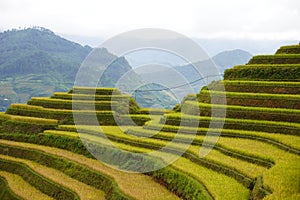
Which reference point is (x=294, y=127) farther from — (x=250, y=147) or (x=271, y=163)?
(x=271, y=163)

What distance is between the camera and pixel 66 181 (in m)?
13.7

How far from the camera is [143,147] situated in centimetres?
1439

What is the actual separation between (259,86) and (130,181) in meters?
7.78

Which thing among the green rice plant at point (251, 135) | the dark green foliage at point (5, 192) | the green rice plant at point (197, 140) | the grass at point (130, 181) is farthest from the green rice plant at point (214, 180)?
the dark green foliage at point (5, 192)

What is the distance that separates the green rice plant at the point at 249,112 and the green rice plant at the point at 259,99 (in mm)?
544

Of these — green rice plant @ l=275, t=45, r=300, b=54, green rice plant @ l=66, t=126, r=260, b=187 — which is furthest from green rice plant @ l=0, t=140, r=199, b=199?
green rice plant @ l=275, t=45, r=300, b=54

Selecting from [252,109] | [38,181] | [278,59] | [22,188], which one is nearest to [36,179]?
[38,181]

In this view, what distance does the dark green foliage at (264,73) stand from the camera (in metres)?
17.4

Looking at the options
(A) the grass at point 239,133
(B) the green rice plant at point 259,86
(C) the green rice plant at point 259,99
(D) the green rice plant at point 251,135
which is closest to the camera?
(D) the green rice plant at point 251,135

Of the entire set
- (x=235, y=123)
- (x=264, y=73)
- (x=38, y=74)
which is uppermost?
(x=38, y=74)

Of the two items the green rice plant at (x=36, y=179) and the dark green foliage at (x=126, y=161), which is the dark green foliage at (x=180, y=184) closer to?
the dark green foliage at (x=126, y=161)

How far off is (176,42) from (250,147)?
→ 380 cm

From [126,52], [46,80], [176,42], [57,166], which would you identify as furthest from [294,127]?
[46,80]

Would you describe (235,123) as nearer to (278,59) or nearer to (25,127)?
(278,59)
